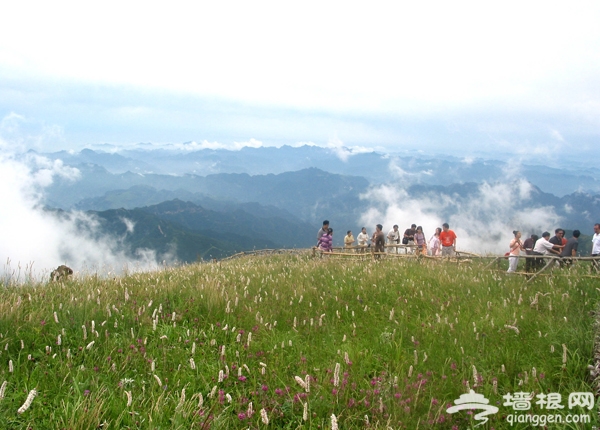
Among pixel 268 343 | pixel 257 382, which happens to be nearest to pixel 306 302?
pixel 268 343

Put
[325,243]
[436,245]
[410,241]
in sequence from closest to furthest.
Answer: [436,245] < [325,243] < [410,241]

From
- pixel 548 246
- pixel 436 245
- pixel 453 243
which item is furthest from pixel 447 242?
pixel 548 246

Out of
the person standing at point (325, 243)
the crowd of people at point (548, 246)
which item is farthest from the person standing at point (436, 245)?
the person standing at point (325, 243)

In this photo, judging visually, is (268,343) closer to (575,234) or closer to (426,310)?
(426,310)

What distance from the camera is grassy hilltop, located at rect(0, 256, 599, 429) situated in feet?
11.3

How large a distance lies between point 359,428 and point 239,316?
271 centimetres

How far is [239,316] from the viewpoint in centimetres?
571

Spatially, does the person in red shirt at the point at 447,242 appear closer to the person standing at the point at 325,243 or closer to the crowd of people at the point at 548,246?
the crowd of people at the point at 548,246

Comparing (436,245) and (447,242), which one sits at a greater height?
(447,242)

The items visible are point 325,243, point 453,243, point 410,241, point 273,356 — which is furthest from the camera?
point 410,241

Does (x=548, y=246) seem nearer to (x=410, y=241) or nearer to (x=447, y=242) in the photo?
(x=447, y=242)

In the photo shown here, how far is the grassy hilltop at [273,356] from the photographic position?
3.44 metres

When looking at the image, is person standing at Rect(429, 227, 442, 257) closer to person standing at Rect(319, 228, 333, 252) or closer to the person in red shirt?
the person in red shirt

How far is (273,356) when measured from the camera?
4527 millimetres
